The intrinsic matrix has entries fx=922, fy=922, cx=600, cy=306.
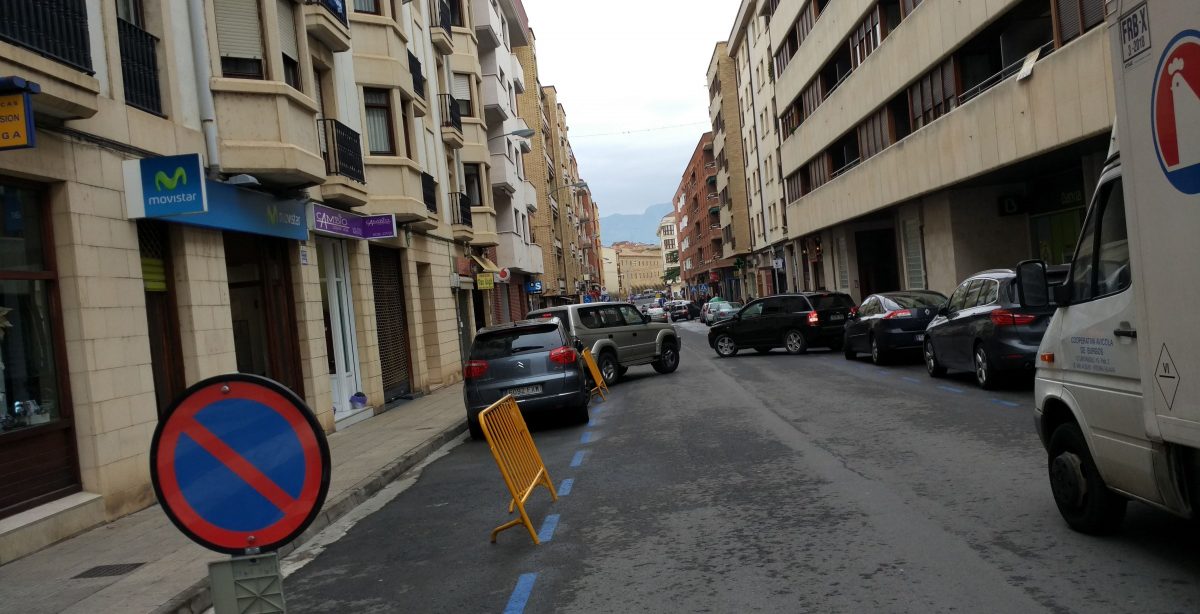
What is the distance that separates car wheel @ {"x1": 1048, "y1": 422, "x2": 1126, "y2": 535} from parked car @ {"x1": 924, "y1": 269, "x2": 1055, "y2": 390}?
668 cm

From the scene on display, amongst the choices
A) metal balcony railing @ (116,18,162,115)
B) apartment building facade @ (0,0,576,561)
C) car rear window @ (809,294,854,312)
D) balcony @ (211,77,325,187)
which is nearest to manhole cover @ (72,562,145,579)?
apartment building facade @ (0,0,576,561)

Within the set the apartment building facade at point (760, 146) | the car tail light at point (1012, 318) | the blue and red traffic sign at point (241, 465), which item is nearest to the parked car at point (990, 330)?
the car tail light at point (1012, 318)

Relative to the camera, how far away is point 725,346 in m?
25.8

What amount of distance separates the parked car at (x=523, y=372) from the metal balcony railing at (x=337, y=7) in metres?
6.59

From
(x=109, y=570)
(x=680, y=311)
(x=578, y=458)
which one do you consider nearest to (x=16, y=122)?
(x=109, y=570)

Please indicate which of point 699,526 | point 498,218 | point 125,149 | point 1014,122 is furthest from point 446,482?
point 498,218

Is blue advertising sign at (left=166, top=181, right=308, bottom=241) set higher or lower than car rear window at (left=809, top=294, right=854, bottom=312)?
higher

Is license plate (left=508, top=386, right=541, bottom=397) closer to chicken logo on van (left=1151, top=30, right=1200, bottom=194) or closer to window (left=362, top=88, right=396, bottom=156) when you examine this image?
window (left=362, top=88, right=396, bottom=156)

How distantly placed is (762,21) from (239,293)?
40.7m

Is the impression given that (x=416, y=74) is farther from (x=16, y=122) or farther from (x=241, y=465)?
(x=241, y=465)

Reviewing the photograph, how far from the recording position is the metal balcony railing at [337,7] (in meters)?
15.8

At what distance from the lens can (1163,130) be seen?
4035 millimetres

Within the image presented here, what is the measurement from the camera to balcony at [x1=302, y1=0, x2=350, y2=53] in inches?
604

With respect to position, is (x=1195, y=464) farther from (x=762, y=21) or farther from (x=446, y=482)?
(x=762, y=21)
